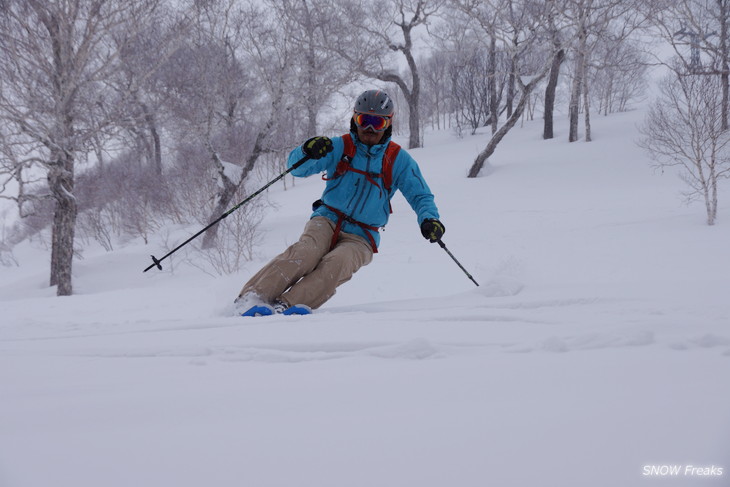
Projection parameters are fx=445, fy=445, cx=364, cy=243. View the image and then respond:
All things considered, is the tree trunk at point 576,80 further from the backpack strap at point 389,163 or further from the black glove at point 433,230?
the black glove at point 433,230

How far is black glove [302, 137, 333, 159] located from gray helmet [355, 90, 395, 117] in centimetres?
39

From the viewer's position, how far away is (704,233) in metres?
7.89

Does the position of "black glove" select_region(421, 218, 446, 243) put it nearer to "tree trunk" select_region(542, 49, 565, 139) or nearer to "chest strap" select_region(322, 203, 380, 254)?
"chest strap" select_region(322, 203, 380, 254)

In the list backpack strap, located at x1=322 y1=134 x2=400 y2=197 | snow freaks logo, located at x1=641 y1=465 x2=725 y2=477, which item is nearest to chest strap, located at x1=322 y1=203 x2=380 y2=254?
backpack strap, located at x1=322 y1=134 x2=400 y2=197

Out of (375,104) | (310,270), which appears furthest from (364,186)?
(310,270)

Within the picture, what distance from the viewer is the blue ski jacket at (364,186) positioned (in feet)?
11.8

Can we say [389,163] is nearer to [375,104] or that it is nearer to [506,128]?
[375,104]

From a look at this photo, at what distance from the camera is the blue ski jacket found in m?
3.59

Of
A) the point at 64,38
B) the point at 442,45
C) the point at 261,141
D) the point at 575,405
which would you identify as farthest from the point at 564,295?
the point at 442,45

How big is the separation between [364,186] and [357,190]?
0.06 meters

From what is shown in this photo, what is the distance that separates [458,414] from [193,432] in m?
Result: 0.63

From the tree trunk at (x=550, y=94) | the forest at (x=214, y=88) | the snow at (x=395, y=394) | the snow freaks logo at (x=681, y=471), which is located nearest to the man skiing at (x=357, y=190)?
the snow at (x=395, y=394)

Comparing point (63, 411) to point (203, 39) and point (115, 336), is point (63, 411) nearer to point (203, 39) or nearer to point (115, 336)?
point (115, 336)

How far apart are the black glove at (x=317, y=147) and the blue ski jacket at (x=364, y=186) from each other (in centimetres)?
9
